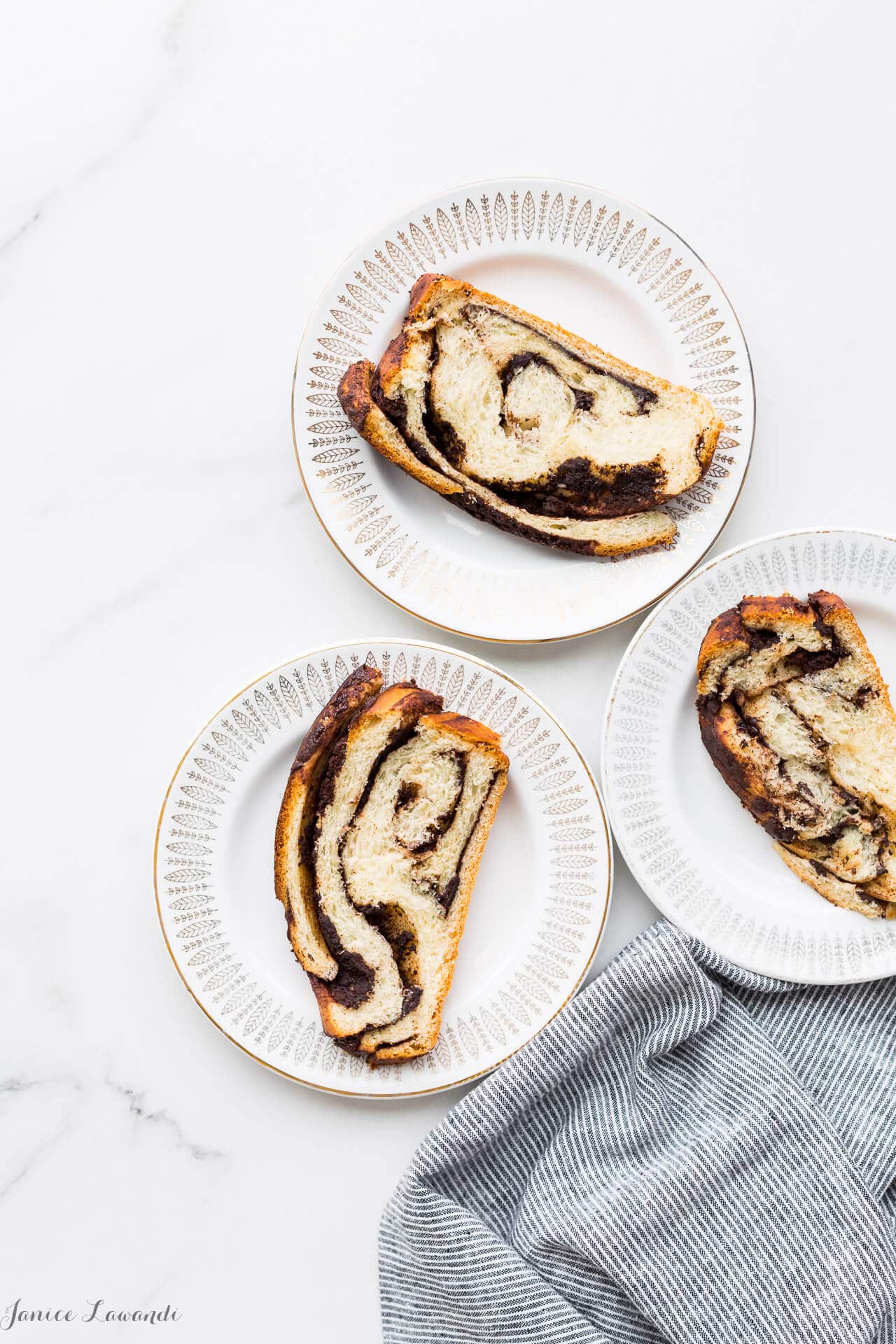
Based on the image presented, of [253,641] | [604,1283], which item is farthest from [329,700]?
[604,1283]

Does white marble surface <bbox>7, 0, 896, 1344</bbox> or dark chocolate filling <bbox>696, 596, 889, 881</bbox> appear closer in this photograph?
dark chocolate filling <bbox>696, 596, 889, 881</bbox>

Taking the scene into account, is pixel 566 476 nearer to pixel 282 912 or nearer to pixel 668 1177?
pixel 282 912

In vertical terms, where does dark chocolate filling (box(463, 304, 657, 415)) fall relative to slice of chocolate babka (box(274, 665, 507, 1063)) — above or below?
above

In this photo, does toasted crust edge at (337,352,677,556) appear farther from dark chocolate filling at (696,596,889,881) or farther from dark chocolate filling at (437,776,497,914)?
dark chocolate filling at (437,776,497,914)

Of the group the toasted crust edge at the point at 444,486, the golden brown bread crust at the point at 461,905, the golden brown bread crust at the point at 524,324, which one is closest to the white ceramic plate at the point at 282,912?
the golden brown bread crust at the point at 461,905

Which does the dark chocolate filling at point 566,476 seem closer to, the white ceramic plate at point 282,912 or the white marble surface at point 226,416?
the white marble surface at point 226,416

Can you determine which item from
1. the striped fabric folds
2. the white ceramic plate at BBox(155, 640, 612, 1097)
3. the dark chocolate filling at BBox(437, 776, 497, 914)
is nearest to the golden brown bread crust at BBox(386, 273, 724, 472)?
the white ceramic plate at BBox(155, 640, 612, 1097)
